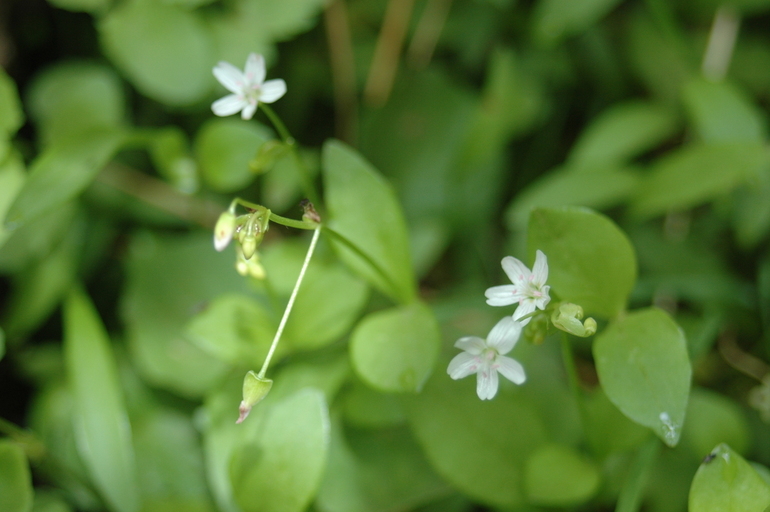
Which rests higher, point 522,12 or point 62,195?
point 522,12

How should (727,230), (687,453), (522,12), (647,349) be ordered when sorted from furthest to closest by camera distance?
(522,12), (727,230), (687,453), (647,349)

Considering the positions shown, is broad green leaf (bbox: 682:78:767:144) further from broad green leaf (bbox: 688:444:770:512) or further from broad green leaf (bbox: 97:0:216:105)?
broad green leaf (bbox: 97:0:216:105)

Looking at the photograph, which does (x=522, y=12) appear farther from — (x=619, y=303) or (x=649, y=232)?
(x=619, y=303)

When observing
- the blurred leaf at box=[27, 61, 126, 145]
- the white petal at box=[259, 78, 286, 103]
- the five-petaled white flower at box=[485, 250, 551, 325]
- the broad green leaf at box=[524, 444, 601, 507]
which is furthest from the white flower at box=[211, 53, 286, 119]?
the broad green leaf at box=[524, 444, 601, 507]

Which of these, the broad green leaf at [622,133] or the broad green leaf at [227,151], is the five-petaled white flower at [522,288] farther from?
the broad green leaf at [622,133]

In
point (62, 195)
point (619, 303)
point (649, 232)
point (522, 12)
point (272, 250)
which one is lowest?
point (649, 232)

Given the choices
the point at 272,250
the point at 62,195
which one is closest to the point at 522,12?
the point at 272,250
